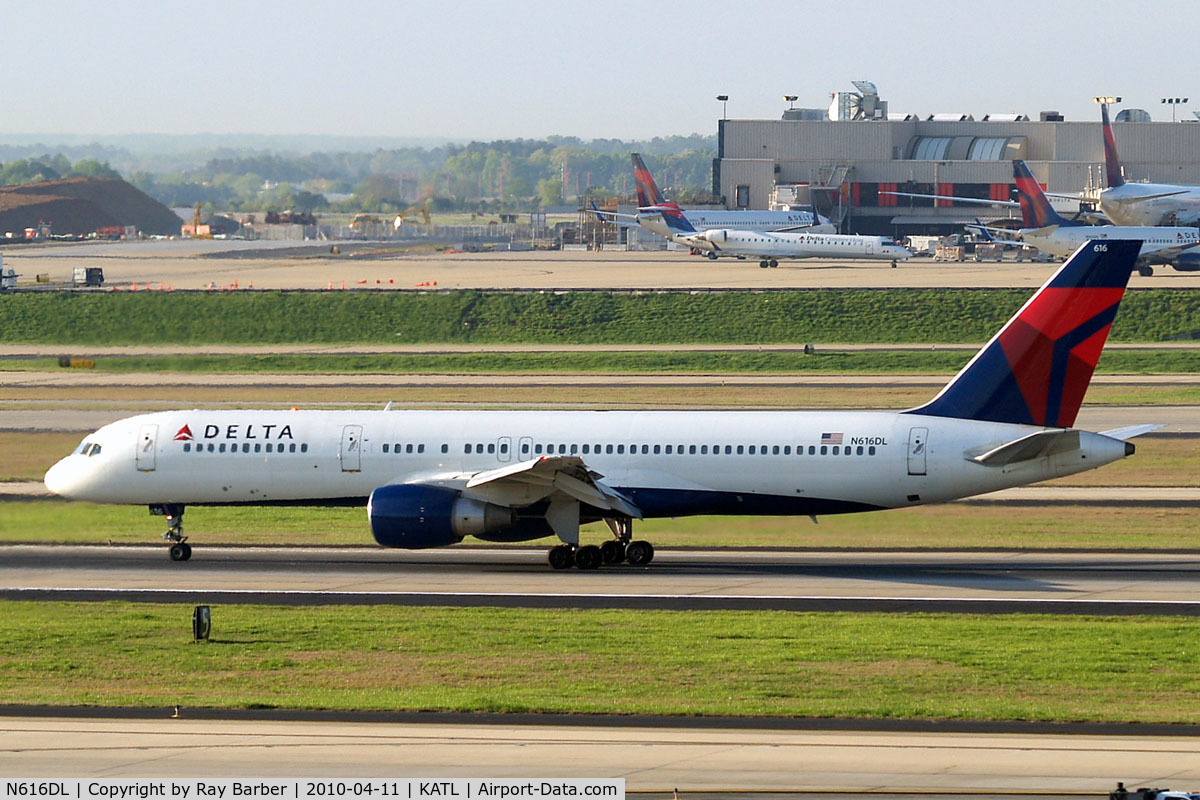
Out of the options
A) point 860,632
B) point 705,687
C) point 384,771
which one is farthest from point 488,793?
point 860,632

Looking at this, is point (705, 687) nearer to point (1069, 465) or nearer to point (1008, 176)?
point (1069, 465)

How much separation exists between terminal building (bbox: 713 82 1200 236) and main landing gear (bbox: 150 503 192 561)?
139m

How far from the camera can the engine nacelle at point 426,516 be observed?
4212 centimetres

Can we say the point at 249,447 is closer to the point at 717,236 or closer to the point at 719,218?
the point at 717,236

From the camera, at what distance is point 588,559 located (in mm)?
42969

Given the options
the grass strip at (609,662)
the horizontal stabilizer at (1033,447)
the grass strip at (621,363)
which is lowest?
the grass strip at (621,363)

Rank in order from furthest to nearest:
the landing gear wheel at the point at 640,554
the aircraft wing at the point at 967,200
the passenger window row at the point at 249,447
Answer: the aircraft wing at the point at 967,200 < the passenger window row at the point at 249,447 < the landing gear wheel at the point at 640,554

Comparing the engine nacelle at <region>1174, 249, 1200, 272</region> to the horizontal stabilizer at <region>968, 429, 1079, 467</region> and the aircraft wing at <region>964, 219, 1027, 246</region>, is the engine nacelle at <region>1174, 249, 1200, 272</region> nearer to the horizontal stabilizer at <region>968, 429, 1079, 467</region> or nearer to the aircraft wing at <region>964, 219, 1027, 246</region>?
the aircraft wing at <region>964, 219, 1027, 246</region>

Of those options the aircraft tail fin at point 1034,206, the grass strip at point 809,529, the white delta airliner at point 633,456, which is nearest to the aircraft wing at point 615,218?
the aircraft tail fin at point 1034,206

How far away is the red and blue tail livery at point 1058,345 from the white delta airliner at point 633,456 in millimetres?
35

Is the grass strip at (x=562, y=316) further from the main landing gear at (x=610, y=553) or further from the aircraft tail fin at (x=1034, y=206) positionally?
the main landing gear at (x=610, y=553)

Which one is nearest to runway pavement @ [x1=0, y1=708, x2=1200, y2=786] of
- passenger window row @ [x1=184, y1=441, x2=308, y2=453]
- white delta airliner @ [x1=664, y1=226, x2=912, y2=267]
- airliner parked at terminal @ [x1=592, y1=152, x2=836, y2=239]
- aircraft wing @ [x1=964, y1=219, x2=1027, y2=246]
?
passenger window row @ [x1=184, y1=441, x2=308, y2=453]
